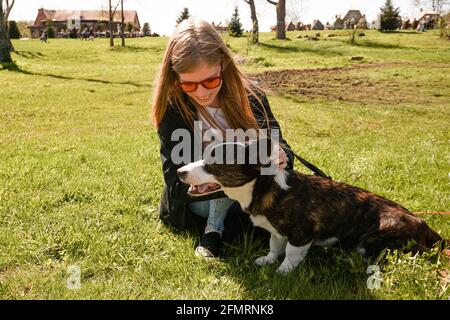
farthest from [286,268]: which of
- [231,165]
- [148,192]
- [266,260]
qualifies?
[148,192]

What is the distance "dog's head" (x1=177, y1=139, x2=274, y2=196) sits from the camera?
3.37 metres

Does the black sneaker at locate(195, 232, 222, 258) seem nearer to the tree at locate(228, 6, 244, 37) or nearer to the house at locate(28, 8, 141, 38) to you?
the tree at locate(228, 6, 244, 37)

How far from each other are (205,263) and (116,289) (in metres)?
0.87

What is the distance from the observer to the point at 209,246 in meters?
4.22

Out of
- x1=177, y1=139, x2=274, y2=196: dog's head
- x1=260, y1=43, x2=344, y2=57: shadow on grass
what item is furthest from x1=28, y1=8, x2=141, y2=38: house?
x1=177, y1=139, x2=274, y2=196: dog's head

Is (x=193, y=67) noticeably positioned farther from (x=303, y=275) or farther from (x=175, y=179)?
(x=303, y=275)

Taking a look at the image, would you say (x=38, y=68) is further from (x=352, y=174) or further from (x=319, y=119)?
(x=352, y=174)

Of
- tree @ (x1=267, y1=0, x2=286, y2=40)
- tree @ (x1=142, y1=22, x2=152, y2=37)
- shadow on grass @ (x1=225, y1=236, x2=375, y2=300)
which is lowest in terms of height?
shadow on grass @ (x1=225, y1=236, x2=375, y2=300)

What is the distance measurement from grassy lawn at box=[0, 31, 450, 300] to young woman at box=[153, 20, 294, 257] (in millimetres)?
291

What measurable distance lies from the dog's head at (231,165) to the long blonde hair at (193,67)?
0.86 metres

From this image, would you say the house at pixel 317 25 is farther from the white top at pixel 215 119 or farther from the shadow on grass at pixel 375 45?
the white top at pixel 215 119

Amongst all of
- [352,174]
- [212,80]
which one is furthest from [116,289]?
[352,174]

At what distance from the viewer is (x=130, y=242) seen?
14.7 ft

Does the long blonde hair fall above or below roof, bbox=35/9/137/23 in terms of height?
below
